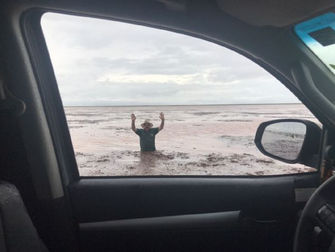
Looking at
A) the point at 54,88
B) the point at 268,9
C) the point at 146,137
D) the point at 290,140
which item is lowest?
the point at 146,137

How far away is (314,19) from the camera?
1895 mm

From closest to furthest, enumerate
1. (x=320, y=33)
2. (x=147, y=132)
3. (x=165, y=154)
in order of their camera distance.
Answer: (x=320, y=33) < (x=147, y=132) < (x=165, y=154)

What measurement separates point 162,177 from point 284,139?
885 mm

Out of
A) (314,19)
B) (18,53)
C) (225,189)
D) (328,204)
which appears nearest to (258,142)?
(225,189)

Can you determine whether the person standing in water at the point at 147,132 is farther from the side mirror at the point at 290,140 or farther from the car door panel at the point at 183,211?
the side mirror at the point at 290,140

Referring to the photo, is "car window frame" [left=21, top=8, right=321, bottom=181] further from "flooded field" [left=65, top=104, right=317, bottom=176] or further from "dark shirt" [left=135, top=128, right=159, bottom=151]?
"dark shirt" [left=135, top=128, right=159, bottom=151]

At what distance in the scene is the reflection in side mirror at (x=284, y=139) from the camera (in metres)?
2.13

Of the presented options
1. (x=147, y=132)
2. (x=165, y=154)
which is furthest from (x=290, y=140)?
(x=165, y=154)

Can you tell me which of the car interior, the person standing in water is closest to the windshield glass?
the car interior

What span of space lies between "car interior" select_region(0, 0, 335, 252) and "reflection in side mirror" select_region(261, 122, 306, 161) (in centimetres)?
3

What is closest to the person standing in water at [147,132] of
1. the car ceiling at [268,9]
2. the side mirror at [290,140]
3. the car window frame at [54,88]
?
the car window frame at [54,88]

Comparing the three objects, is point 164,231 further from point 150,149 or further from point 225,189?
point 150,149

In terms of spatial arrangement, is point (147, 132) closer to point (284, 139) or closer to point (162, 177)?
point (162, 177)

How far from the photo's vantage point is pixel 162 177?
2.63 meters
